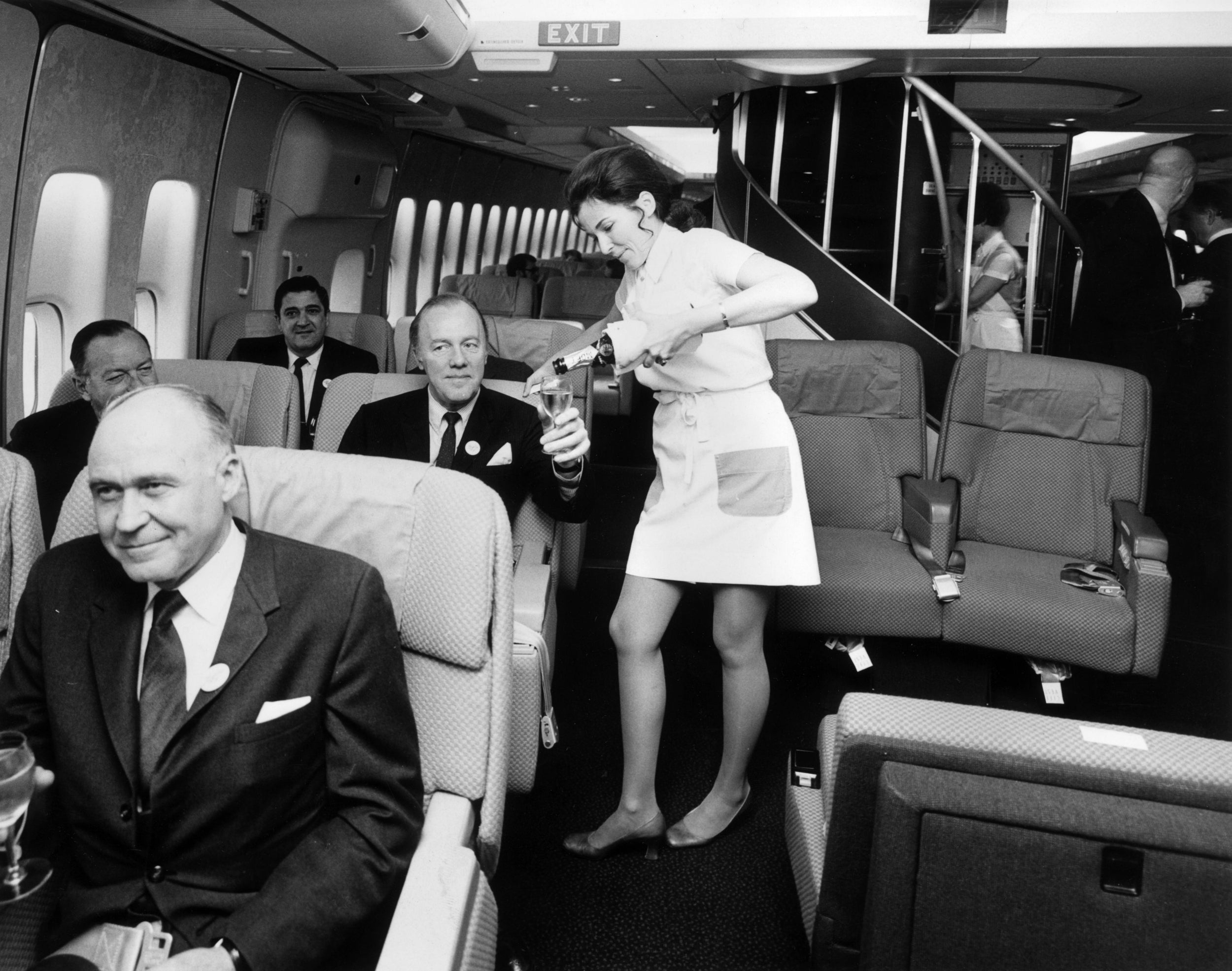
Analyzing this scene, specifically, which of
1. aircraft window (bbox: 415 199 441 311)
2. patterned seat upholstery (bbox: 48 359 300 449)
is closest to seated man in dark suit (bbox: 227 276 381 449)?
patterned seat upholstery (bbox: 48 359 300 449)

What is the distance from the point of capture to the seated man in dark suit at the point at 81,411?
10.6 ft

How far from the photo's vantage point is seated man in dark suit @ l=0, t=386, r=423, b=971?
1.48 meters

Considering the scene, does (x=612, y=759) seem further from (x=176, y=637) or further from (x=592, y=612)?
(x=176, y=637)

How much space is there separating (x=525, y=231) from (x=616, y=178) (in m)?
13.5

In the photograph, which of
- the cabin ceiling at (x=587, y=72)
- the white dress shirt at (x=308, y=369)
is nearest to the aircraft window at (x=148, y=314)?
the white dress shirt at (x=308, y=369)

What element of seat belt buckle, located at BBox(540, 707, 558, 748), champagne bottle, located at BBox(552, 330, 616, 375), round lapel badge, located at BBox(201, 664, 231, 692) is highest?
champagne bottle, located at BBox(552, 330, 616, 375)

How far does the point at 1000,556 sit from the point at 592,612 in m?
1.68

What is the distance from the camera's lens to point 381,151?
8227 mm

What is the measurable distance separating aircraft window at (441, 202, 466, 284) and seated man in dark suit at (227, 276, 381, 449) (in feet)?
21.7

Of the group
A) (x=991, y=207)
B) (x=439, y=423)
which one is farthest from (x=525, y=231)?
(x=439, y=423)

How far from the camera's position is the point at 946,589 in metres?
3.37

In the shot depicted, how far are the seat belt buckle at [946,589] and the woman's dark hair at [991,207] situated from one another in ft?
12.9

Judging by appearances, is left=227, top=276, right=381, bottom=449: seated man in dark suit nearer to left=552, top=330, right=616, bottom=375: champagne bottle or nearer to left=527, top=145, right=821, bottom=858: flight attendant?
left=527, top=145, right=821, bottom=858: flight attendant

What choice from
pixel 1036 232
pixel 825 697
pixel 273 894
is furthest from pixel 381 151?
pixel 273 894
